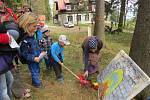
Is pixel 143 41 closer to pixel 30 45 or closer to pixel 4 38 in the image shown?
pixel 30 45

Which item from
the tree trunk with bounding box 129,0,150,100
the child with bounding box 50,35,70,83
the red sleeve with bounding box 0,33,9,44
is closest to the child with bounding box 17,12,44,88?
the child with bounding box 50,35,70,83

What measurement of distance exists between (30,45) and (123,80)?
226cm

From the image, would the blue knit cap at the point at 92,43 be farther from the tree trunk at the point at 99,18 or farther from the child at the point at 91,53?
the tree trunk at the point at 99,18

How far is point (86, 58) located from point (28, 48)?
1287 mm

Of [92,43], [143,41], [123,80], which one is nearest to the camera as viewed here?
[123,80]

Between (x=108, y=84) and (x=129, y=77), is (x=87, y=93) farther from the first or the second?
(x=129, y=77)

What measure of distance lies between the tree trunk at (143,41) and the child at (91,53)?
82cm

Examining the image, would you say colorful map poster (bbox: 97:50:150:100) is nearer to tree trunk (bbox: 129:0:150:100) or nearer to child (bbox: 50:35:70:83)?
tree trunk (bbox: 129:0:150:100)

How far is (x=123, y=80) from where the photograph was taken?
486 cm

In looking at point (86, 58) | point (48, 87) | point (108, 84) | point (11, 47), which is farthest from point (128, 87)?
point (48, 87)

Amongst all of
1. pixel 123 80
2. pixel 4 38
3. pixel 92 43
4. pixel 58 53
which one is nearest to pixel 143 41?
pixel 92 43

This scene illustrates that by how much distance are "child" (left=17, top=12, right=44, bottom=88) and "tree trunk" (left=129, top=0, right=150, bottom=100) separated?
83.7 inches

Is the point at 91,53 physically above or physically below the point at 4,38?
below

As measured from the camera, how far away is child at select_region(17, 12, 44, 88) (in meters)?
5.31
